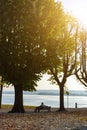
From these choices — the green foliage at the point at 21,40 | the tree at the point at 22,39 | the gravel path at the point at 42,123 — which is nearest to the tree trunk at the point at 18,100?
the tree at the point at 22,39

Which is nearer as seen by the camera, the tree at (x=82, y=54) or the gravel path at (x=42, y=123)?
the gravel path at (x=42, y=123)

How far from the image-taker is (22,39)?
42.1 m

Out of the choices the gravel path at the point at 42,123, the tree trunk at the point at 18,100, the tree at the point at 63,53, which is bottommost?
the gravel path at the point at 42,123

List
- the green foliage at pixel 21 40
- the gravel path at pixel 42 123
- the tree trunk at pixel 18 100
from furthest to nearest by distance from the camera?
the tree trunk at pixel 18 100 → the green foliage at pixel 21 40 → the gravel path at pixel 42 123

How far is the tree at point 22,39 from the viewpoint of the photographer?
41981mm

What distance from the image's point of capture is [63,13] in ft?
154

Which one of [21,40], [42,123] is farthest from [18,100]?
[42,123]

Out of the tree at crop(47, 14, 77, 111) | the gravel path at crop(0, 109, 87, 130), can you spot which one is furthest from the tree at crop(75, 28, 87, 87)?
the gravel path at crop(0, 109, 87, 130)

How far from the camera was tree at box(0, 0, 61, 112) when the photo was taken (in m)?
42.0

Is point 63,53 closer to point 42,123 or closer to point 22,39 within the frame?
point 22,39

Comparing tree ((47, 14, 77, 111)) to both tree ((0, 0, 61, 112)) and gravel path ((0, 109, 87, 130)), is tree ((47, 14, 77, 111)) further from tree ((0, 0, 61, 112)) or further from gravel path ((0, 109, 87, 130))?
gravel path ((0, 109, 87, 130))

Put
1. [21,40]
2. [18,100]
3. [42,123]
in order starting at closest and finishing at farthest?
[42,123], [21,40], [18,100]

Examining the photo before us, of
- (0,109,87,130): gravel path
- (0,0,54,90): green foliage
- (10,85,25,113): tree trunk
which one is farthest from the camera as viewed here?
(10,85,25,113): tree trunk

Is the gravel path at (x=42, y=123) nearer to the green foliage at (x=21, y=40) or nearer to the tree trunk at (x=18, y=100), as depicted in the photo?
the green foliage at (x=21, y=40)
